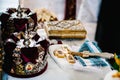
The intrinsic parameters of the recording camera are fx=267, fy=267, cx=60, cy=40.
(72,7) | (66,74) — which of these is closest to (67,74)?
(66,74)

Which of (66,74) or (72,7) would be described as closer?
(66,74)

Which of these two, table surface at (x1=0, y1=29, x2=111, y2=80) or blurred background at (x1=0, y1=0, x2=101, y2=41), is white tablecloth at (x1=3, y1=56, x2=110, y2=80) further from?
blurred background at (x1=0, y1=0, x2=101, y2=41)

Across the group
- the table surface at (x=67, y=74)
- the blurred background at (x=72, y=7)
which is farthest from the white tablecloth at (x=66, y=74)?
the blurred background at (x=72, y=7)

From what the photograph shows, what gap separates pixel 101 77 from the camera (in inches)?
33.8

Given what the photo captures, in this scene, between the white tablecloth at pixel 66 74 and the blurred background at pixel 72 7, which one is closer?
the white tablecloth at pixel 66 74

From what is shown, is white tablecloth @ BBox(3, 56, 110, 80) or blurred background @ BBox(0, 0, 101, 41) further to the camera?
blurred background @ BBox(0, 0, 101, 41)

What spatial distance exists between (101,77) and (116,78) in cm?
8

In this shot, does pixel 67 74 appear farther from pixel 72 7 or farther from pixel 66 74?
pixel 72 7

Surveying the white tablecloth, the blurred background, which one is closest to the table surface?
the white tablecloth

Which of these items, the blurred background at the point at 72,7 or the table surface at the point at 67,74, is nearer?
the table surface at the point at 67,74

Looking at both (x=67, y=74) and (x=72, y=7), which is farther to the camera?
(x=72, y=7)

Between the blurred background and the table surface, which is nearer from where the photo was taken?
the table surface

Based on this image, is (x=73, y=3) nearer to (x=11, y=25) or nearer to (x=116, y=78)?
(x=11, y=25)

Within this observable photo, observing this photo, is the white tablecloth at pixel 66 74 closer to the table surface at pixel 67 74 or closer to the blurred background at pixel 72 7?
the table surface at pixel 67 74
